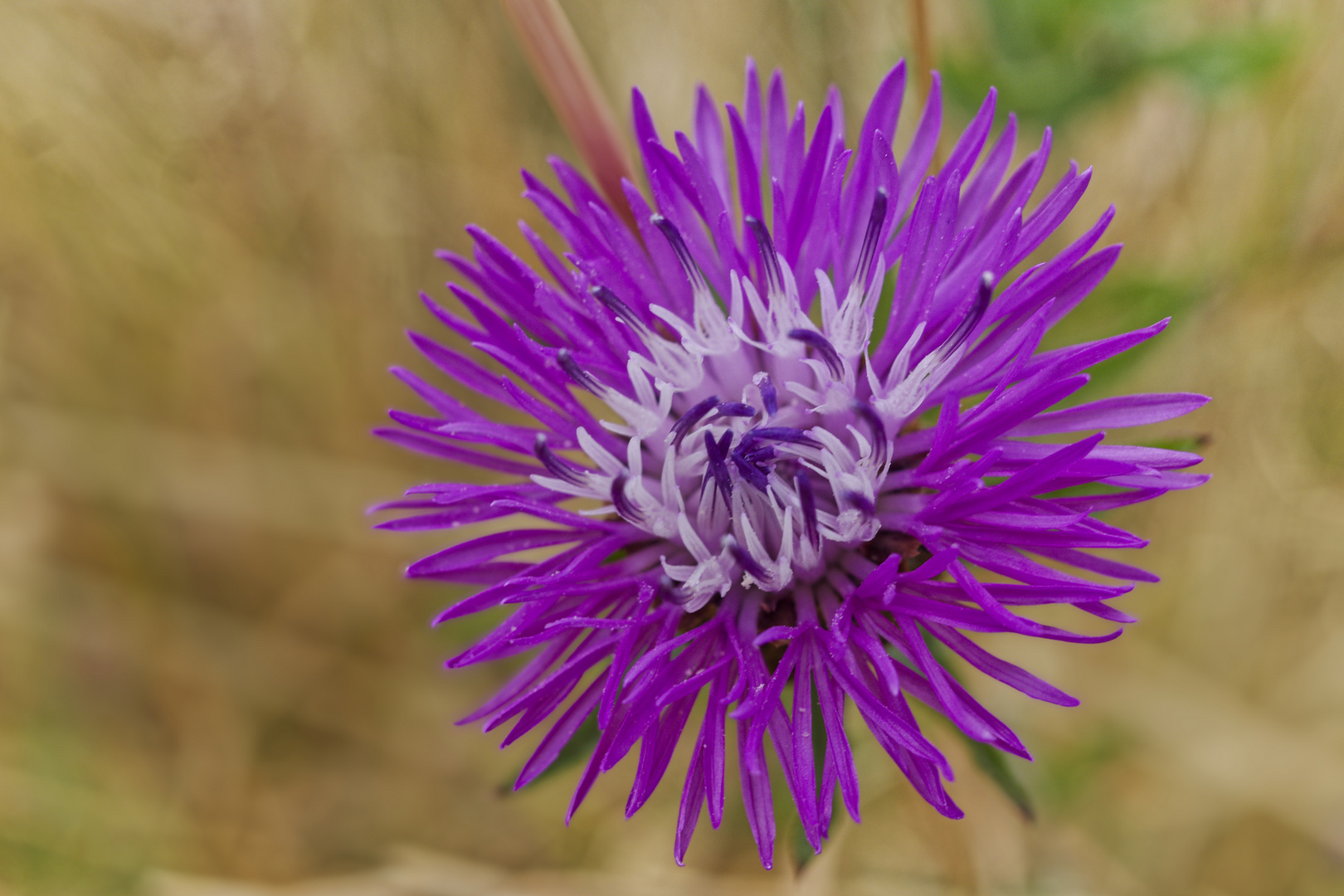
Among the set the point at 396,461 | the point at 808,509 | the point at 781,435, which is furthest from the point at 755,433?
the point at 396,461

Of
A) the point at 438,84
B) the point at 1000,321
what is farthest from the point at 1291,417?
the point at 438,84

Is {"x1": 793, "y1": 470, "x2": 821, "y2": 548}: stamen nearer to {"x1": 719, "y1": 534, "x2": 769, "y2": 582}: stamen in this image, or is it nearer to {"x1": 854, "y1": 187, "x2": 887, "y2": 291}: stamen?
{"x1": 719, "y1": 534, "x2": 769, "y2": 582}: stamen

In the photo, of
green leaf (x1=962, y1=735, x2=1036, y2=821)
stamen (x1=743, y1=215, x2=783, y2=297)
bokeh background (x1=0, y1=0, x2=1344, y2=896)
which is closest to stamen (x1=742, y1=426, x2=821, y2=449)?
stamen (x1=743, y1=215, x2=783, y2=297)

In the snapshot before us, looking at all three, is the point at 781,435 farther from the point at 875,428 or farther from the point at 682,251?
the point at 682,251

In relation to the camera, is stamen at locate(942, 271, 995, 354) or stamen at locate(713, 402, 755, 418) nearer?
stamen at locate(942, 271, 995, 354)

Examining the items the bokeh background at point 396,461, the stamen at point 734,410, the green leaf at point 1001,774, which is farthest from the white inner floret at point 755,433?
the bokeh background at point 396,461

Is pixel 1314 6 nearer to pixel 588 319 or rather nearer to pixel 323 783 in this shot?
pixel 588 319

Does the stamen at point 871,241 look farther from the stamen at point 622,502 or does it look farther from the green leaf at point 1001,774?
the green leaf at point 1001,774
